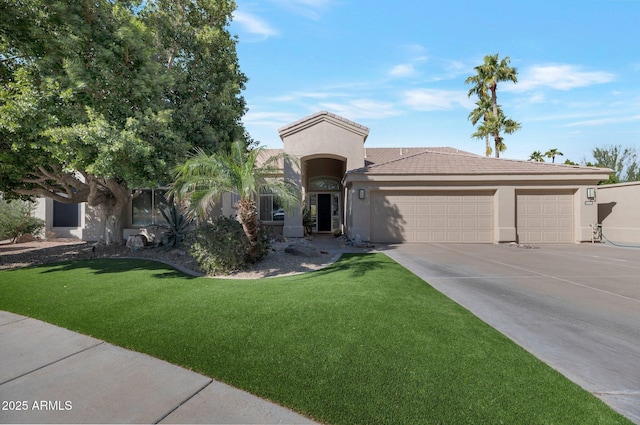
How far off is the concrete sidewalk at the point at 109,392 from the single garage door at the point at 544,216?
15827 mm

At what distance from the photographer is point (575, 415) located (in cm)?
258

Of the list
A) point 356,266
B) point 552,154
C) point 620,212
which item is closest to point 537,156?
point 552,154

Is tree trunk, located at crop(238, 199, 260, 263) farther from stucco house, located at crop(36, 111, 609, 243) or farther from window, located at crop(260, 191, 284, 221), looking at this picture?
window, located at crop(260, 191, 284, 221)

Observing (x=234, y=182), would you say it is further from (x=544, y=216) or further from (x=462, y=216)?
(x=544, y=216)

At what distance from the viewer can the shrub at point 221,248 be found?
8.28 metres

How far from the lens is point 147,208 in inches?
646

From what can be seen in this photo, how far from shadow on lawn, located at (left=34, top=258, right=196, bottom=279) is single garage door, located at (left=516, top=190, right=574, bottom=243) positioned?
14933mm

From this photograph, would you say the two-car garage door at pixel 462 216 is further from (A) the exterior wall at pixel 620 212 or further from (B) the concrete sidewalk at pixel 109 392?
(B) the concrete sidewalk at pixel 109 392

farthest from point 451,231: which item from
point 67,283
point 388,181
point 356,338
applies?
point 67,283

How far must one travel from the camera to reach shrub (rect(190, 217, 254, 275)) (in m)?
8.28

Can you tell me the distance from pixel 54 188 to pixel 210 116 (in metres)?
6.87

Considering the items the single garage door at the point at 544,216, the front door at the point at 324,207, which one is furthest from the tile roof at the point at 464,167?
the front door at the point at 324,207

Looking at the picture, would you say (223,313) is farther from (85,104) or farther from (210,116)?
(210,116)

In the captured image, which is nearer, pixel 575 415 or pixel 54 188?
pixel 575 415
